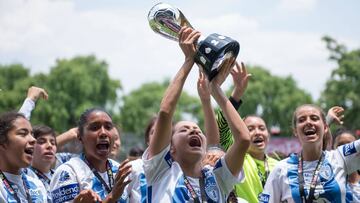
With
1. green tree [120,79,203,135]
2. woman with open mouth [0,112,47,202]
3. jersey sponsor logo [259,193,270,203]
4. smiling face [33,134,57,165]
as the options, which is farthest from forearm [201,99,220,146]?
green tree [120,79,203,135]

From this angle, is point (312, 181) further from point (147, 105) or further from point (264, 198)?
point (147, 105)

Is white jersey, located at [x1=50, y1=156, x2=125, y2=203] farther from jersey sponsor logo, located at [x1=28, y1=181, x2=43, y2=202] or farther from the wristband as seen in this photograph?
the wristband

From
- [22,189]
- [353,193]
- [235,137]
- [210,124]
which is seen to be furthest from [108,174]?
[353,193]

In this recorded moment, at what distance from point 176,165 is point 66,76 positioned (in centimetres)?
5684

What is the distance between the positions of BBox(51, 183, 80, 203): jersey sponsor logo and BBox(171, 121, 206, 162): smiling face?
32.6 inches

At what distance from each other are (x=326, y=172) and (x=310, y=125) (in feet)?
1.53

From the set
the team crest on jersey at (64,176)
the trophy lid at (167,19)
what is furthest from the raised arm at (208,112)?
the team crest on jersey at (64,176)

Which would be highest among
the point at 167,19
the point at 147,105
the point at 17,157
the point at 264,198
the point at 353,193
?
the point at 167,19

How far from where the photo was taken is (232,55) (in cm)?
509

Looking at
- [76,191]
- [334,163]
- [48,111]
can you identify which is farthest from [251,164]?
[48,111]

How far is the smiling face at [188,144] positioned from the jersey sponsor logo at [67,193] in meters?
0.83

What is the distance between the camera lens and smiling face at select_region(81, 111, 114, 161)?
5430 mm

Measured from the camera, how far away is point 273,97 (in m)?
67.7

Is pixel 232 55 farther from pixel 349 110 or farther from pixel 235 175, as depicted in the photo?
pixel 349 110
